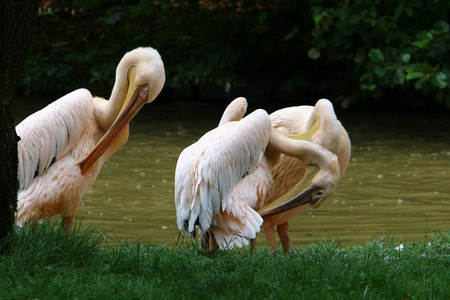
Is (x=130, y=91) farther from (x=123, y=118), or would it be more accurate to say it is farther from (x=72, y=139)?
(x=72, y=139)

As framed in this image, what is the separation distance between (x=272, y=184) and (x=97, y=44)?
417 inches

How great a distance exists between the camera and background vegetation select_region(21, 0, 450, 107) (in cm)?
1109

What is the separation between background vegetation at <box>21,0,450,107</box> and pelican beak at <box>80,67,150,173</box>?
613 cm

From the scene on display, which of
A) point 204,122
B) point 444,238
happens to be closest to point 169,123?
point 204,122

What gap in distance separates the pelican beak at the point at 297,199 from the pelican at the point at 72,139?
1126 mm

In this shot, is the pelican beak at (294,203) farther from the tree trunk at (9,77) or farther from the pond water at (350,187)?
the tree trunk at (9,77)

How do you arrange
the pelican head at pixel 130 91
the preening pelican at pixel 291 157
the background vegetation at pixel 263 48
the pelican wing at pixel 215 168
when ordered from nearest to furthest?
1. the pelican wing at pixel 215 168
2. the preening pelican at pixel 291 157
3. the pelican head at pixel 130 91
4. the background vegetation at pixel 263 48

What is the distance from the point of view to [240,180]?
4.54m

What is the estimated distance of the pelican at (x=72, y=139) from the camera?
480cm

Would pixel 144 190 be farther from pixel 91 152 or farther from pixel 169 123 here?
pixel 169 123

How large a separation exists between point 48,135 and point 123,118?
0.50 metres

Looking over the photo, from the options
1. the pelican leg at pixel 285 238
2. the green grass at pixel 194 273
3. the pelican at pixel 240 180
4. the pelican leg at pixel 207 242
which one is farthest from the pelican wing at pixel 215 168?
the pelican leg at pixel 285 238

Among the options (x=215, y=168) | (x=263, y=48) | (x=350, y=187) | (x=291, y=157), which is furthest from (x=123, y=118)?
(x=263, y=48)

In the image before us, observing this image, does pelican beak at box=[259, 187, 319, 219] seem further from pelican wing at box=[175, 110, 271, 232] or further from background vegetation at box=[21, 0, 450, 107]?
background vegetation at box=[21, 0, 450, 107]
